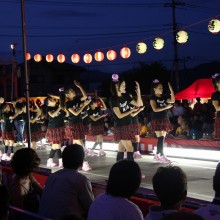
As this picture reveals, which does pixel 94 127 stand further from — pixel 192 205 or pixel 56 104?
pixel 192 205

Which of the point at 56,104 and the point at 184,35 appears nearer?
the point at 56,104

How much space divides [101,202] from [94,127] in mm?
11548

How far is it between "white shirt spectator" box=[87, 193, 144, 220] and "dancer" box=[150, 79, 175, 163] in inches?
325

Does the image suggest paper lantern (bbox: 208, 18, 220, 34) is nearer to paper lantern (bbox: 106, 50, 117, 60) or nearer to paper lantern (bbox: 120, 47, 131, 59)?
paper lantern (bbox: 120, 47, 131, 59)

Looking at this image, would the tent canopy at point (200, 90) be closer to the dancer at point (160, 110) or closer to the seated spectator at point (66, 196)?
the dancer at point (160, 110)

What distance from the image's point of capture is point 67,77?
52.2 m

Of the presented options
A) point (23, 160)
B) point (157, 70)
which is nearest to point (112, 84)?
point (23, 160)

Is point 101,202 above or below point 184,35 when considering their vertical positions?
below

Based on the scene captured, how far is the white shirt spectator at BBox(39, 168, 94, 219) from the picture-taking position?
4.61m

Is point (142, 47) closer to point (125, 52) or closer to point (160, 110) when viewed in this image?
point (125, 52)

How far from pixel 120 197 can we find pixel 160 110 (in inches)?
327

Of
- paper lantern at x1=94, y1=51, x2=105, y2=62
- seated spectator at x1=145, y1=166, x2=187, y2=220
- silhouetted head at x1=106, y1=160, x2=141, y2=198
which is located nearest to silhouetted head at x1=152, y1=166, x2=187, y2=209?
seated spectator at x1=145, y1=166, x2=187, y2=220

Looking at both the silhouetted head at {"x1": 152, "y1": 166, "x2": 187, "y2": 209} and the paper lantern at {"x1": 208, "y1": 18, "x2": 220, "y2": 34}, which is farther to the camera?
the paper lantern at {"x1": 208, "y1": 18, "x2": 220, "y2": 34}

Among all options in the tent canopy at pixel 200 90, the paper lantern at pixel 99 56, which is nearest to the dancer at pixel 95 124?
the paper lantern at pixel 99 56
